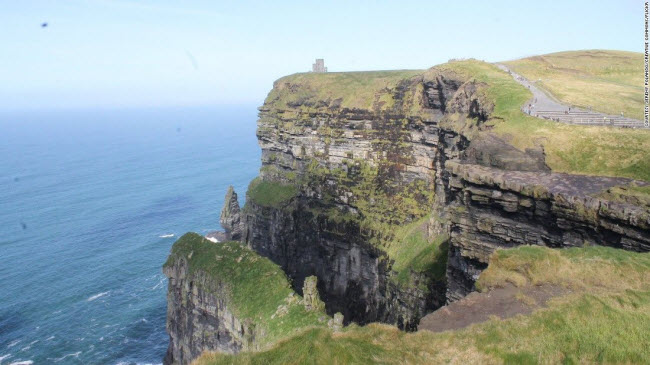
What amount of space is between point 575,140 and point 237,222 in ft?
187

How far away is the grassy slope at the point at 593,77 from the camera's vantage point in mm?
37562

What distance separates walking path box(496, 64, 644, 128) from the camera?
29.7 m

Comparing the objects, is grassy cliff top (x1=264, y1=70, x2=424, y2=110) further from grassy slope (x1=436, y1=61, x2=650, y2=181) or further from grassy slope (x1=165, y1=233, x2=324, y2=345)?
grassy slope (x1=165, y1=233, x2=324, y2=345)

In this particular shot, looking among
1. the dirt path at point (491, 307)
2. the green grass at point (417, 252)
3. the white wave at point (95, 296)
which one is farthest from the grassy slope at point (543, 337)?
the white wave at point (95, 296)

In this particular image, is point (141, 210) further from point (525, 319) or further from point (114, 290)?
point (525, 319)

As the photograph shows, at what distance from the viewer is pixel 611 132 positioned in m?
27.0

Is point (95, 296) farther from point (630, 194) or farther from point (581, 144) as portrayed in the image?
point (630, 194)

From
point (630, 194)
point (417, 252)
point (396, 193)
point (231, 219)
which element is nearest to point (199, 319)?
point (417, 252)

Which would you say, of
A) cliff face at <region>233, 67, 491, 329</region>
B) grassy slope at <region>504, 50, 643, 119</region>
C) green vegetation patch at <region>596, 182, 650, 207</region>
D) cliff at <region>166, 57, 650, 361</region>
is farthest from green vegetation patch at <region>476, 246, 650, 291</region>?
cliff face at <region>233, 67, 491, 329</region>

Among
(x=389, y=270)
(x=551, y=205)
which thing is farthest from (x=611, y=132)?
(x=389, y=270)

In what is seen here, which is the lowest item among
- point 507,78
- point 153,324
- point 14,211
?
point 153,324

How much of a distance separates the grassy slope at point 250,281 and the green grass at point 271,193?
20252 millimetres

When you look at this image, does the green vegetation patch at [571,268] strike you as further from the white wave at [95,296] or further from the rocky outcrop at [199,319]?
the white wave at [95,296]

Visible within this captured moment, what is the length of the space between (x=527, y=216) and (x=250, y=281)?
19.7 meters
